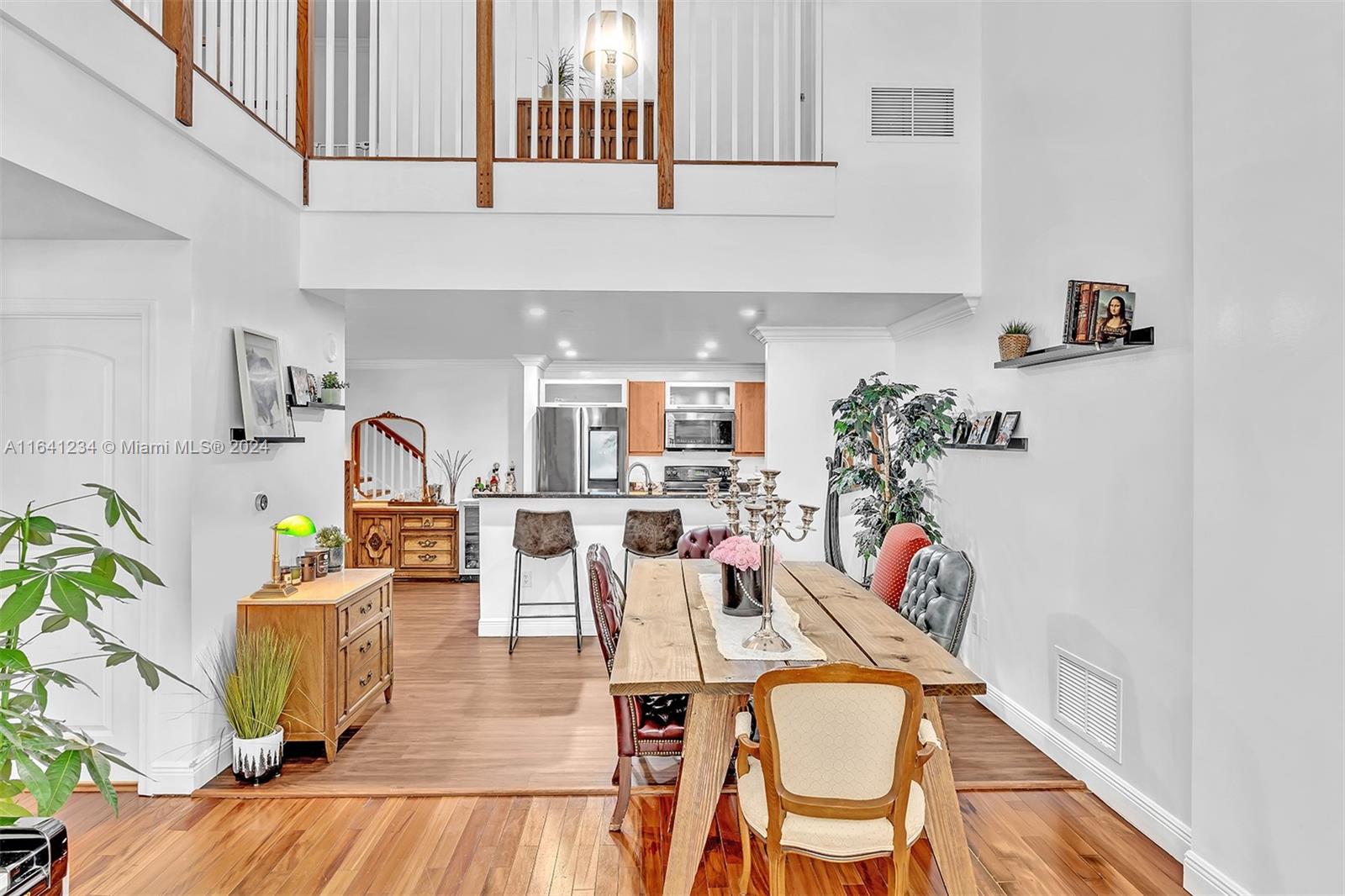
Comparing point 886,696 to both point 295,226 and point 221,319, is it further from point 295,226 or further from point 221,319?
point 295,226

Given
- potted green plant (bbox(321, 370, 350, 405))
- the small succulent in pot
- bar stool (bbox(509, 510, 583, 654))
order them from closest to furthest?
1. the small succulent in pot
2. potted green plant (bbox(321, 370, 350, 405))
3. bar stool (bbox(509, 510, 583, 654))

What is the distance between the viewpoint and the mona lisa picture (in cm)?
262

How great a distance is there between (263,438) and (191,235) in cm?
90

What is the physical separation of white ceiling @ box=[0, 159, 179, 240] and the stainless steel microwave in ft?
16.8

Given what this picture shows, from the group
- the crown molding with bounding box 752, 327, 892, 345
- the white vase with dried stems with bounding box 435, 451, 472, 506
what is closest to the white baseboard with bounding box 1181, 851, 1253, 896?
the crown molding with bounding box 752, 327, 892, 345

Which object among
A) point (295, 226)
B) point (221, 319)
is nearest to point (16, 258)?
point (221, 319)

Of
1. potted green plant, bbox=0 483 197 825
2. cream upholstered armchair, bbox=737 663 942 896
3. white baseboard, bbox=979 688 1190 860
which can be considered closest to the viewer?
potted green plant, bbox=0 483 197 825

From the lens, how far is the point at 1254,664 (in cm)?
199

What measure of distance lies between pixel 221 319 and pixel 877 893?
10.8 feet

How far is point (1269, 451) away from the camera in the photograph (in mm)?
1957

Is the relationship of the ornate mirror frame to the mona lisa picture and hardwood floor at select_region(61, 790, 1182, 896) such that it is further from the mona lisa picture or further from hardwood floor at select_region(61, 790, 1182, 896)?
the mona lisa picture

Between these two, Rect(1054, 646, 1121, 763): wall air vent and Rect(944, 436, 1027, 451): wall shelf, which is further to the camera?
Rect(944, 436, 1027, 451): wall shelf

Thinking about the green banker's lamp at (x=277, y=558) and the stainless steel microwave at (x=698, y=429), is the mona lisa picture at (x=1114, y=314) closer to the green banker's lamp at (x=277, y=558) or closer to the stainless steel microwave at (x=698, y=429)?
the green banker's lamp at (x=277, y=558)

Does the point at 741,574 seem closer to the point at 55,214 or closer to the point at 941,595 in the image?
the point at 941,595
